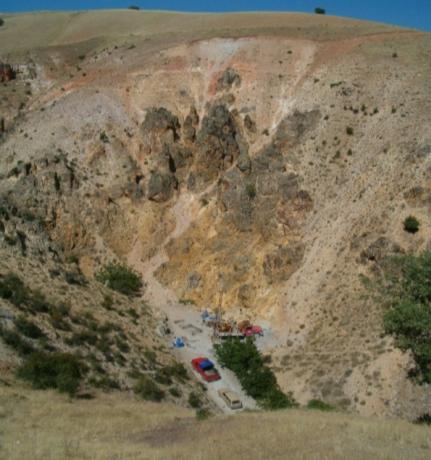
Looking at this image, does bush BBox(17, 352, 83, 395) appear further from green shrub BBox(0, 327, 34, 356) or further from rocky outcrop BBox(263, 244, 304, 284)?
rocky outcrop BBox(263, 244, 304, 284)

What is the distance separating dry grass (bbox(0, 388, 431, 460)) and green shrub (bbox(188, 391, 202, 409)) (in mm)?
6045

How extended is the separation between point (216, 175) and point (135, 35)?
34972 mm

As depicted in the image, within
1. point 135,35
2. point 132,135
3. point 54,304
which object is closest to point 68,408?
point 54,304

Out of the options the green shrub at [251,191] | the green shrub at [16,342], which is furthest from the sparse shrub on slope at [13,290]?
the green shrub at [251,191]

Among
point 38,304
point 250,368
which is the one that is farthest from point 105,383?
point 250,368

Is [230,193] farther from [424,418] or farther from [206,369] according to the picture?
[424,418]

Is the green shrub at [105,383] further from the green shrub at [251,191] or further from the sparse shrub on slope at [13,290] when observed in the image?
the green shrub at [251,191]

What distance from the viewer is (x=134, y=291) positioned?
41.2m

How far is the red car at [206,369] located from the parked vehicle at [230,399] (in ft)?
5.02

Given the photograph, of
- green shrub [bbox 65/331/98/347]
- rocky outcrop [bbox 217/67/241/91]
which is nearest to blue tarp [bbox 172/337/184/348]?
green shrub [bbox 65/331/98/347]

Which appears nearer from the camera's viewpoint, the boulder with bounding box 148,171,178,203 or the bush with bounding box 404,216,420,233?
the bush with bounding box 404,216,420,233

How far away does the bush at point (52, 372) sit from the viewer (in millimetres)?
20312

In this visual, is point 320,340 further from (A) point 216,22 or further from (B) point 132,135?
(A) point 216,22

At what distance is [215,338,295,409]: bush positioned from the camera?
28.1 metres
